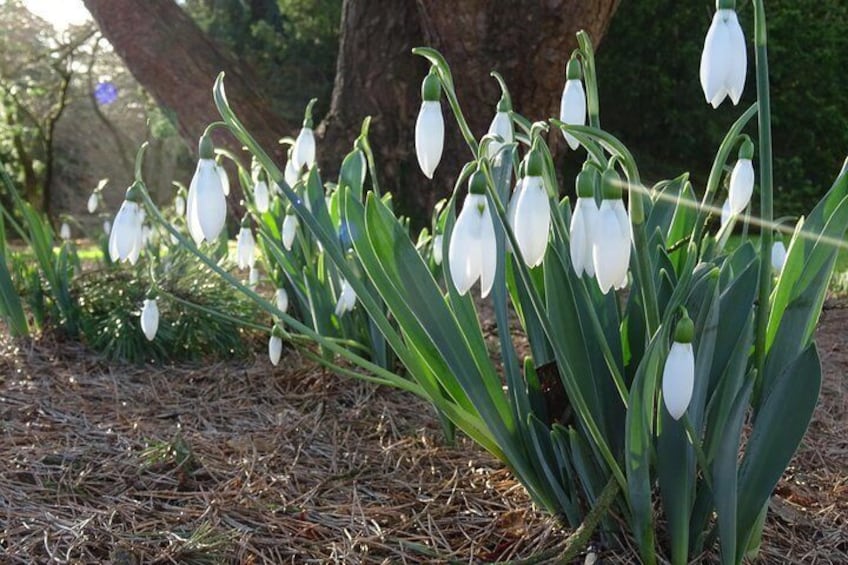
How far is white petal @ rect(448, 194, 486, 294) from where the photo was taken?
116 centimetres

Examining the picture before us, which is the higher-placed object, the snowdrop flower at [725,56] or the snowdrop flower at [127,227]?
the snowdrop flower at [725,56]

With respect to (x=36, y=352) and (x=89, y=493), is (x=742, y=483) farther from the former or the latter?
(x=36, y=352)

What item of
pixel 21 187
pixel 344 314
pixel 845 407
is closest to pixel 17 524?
pixel 344 314

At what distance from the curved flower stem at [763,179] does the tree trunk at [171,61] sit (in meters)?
3.59

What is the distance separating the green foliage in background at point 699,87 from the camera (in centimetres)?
892

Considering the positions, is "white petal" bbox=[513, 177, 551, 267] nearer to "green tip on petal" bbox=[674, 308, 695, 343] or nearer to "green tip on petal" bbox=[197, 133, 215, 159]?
"green tip on petal" bbox=[674, 308, 695, 343]

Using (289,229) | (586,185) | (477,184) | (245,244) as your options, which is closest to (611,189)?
(586,185)

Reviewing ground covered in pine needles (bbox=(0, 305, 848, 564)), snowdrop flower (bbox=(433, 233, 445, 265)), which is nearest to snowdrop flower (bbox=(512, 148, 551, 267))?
ground covered in pine needles (bbox=(0, 305, 848, 564))

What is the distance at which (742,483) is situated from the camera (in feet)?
4.63

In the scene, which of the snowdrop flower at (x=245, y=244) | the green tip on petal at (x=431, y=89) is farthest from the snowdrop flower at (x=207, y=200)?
the snowdrop flower at (x=245, y=244)

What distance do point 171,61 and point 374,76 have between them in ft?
3.63

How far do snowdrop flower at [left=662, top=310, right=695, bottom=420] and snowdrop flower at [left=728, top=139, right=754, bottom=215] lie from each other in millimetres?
485

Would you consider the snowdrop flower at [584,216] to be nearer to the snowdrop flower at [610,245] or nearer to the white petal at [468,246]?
the snowdrop flower at [610,245]

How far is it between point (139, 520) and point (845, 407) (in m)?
1.97
